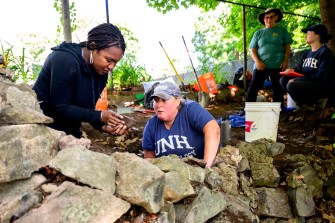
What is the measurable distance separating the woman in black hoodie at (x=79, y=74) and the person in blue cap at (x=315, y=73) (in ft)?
10.6

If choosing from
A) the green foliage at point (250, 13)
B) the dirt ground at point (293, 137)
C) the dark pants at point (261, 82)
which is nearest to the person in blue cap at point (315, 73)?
the dirt ground at point (293, 137)

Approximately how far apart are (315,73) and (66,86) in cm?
374

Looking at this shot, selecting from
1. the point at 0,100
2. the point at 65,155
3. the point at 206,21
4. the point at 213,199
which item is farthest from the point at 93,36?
the point at 206,21

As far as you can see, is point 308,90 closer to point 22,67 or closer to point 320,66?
point 320,66

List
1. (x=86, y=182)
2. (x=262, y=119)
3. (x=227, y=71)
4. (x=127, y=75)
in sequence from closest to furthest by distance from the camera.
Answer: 1. (x=86, y=182)
2. (x=262, y=119)
3. (x=127, y=75)
4. (x=227, y=71)

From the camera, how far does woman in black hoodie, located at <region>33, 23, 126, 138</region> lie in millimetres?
2160

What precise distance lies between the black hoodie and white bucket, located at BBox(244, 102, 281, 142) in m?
2.14

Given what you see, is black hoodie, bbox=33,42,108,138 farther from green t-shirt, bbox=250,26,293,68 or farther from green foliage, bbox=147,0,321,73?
green foliage, bbox=147,0,321,73

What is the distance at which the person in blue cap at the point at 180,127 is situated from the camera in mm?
2477

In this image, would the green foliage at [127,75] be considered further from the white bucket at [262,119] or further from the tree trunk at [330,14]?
the tree trunk at [330,14]

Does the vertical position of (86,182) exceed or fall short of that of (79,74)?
it falls short

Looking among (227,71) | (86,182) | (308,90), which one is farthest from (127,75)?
(86,182)

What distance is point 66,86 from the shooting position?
2.18 m

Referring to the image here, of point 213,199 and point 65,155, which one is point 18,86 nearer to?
point 65,155
